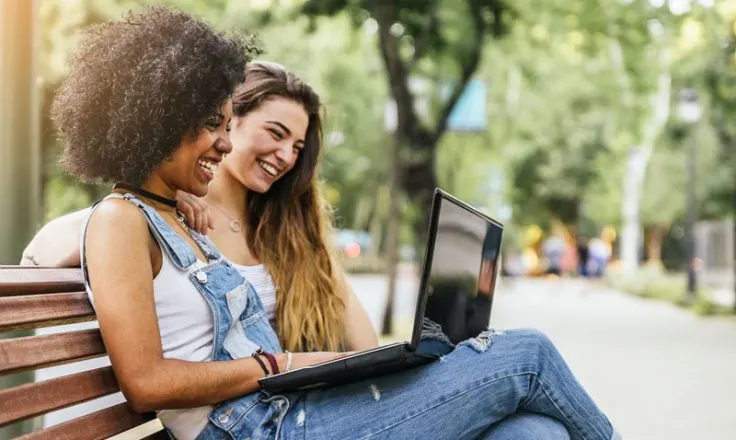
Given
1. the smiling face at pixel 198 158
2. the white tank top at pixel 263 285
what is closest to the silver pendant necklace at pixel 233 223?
the white tank top at pixel 263 285

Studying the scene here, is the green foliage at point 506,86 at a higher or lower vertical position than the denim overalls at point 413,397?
higher

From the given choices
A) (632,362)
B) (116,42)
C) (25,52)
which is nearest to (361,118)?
(632,362)

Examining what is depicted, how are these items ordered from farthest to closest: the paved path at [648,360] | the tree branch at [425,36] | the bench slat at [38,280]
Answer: the tree branch at [425,36] → the paved path at [648,360] → the bench slat at [38,280]

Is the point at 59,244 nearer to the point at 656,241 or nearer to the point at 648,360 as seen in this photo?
the point at 648,360

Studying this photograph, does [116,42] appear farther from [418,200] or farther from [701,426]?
[418,200]

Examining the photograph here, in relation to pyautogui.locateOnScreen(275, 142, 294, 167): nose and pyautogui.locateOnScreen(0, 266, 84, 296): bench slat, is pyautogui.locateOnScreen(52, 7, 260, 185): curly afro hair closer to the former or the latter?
pyautogui.locateOnScreen(0, 266, 84, 296): bench slat

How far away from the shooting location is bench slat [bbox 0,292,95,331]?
2.15m

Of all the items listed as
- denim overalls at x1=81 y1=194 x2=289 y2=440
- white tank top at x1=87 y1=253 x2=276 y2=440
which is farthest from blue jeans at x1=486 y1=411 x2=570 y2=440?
white tank top at x1=87 y1=253 x2=276 y2=440

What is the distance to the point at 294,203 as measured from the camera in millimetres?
3568

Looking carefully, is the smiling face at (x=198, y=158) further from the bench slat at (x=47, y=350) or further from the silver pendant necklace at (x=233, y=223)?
the silver pendant necklace at (x=233, y=223)

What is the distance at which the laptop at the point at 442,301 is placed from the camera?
2.30 m

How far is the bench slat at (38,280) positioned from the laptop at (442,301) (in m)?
0.54

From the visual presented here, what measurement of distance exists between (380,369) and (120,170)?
81 cm

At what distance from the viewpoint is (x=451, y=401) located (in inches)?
94.3
